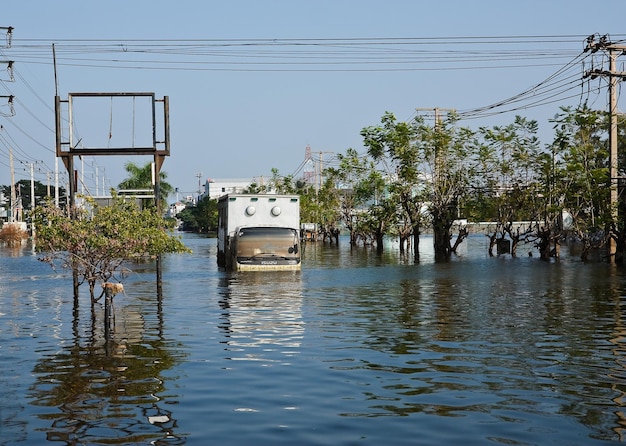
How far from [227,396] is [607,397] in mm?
5091

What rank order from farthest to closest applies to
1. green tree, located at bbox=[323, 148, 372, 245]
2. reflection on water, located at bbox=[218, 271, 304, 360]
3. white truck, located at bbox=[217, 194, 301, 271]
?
green tree, located at bbox=[323, 148, 372, 245]
white truck, located at bbox=[217, 194, 301, 271]
reflection on water, located at bbox=[218, 271, 304, 360]

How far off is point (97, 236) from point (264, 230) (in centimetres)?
1743

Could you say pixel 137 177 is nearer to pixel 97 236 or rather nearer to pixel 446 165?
pixel 446 165

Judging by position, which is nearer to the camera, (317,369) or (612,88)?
(317,369)

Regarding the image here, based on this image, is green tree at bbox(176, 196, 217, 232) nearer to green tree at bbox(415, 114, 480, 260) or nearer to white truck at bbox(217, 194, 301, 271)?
green tree at bbox(415, 114, 480, 260)

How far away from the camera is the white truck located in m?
36.8

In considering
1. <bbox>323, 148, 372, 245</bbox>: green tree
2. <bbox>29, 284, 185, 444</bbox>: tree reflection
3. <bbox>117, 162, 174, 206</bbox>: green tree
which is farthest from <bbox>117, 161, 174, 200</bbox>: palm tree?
<bbox>29, 284, 185, 444</bbox>: tree reflection

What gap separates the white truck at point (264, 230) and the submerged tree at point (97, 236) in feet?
49.6

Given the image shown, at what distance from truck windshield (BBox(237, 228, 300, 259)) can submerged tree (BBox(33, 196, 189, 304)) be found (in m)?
15.1

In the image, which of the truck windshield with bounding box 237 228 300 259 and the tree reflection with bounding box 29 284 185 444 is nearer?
the tree reflection with bounding box 29 284 185 444

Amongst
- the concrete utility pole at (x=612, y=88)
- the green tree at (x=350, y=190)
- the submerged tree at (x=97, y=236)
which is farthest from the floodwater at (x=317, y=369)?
the green tree at (x=350, y=190)

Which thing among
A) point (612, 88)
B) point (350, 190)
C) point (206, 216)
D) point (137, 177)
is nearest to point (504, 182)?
point (612, 88)

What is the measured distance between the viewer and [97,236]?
19531 mm

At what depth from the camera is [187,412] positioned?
11352mm
